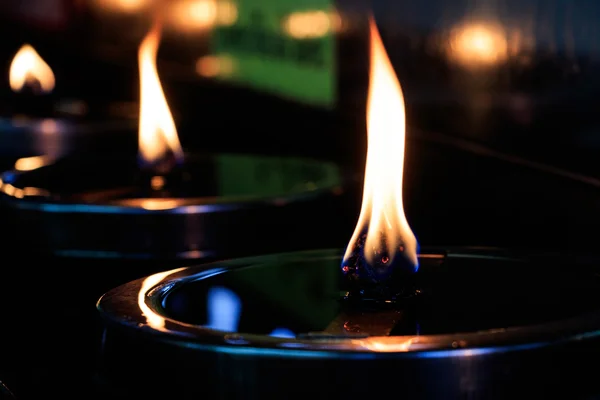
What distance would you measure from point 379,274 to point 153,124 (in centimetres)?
92

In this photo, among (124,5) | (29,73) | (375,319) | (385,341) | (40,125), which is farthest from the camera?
(124,5)

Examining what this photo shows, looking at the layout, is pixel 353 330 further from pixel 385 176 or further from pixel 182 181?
pixel 182 181

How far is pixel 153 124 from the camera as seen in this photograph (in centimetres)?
165

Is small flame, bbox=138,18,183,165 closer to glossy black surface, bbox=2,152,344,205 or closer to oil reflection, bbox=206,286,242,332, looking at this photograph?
glossy black surface, bbox=2,152,344,205

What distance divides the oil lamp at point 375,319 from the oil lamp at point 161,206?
33cm

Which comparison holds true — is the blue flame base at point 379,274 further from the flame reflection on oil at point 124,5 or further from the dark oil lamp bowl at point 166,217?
the flame reflection on oil at point 124,5

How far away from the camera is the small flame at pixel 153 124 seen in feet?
5.03

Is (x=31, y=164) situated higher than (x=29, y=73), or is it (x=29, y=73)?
(x=29, y=73)

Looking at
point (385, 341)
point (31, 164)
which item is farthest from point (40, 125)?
point (385, 341)

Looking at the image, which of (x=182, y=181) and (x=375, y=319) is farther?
(x=182, y=181)

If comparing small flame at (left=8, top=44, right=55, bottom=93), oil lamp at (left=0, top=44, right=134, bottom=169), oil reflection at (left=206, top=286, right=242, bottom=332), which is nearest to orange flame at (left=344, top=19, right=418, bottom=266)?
oil reflection at (left=206, top=286, right=242, bottom=332)

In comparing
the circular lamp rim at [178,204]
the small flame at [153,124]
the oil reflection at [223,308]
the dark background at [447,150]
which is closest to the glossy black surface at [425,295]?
the oil reflection at [223,308]

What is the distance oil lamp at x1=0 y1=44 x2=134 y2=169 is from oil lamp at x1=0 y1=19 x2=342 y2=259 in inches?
25.1

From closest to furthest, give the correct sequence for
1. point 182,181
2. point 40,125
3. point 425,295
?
1. point 425,295
2. point 182,181
3. point 40,125
